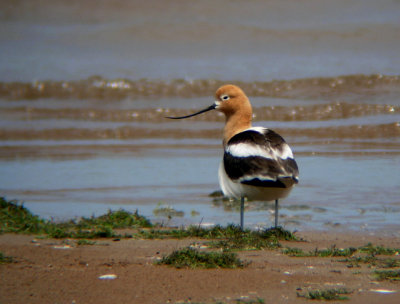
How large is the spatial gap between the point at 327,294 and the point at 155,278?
45.2 inches

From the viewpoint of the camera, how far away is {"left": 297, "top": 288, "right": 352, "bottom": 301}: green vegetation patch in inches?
168

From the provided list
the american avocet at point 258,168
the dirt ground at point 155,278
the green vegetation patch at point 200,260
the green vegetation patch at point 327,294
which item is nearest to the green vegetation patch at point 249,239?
the dirt ground at point 155,278

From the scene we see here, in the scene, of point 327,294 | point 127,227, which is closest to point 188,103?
point 127,227

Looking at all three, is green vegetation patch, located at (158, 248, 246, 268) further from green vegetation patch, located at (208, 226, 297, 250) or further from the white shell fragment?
green vegetation patch, located at (208, 226, 297, 250)

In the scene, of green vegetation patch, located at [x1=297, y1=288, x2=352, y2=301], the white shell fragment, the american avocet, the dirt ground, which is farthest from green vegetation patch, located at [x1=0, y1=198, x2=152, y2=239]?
green vegetation patch, located at [x1=297, y1=288, x2=352, y2=301]

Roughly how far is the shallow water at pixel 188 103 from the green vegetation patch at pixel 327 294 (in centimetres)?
272

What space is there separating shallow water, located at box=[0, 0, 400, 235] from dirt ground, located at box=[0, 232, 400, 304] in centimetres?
206

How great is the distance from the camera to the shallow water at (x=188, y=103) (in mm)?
8727

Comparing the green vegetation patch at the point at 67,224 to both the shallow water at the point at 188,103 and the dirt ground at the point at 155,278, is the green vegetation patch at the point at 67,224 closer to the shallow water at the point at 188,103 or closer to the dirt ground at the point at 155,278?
the dirt ground at the point at 155,278

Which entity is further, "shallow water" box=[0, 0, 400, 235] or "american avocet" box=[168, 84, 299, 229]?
"shallow water" box=[0, 0, 400, 235]

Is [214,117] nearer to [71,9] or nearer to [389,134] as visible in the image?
[389,134]

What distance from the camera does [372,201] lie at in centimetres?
830

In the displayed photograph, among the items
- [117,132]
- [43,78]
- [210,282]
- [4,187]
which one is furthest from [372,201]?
[43,78]

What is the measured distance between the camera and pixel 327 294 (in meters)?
4.31
